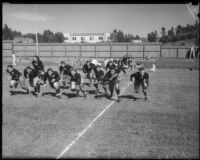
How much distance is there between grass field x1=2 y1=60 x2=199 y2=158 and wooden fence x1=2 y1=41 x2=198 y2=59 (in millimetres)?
32356

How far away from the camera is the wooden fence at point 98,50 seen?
4619cm

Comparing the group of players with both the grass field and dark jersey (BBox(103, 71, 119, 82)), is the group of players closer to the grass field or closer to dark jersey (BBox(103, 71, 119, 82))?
dark jersey (BBox(103, 71, 119, 82))

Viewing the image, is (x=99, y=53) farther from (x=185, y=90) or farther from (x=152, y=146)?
(x=152, y=146)

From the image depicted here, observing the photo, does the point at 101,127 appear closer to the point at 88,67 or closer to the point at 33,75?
the point at 33,75

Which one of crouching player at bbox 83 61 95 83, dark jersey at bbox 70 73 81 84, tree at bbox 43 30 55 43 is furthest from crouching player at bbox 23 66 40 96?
tree at bbox 43 30 55 43

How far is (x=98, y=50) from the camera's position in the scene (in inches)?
1874

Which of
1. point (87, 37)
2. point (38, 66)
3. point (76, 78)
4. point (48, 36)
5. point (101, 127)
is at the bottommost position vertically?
point (101, 127)

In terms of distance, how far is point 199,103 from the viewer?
13.0m

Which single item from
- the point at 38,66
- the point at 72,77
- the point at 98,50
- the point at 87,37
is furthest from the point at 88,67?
the point at 87,37

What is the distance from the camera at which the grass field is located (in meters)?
6.77

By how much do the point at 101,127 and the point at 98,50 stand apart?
1551 inches

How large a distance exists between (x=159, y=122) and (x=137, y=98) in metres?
4.71

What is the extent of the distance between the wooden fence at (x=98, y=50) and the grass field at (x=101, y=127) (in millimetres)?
32356

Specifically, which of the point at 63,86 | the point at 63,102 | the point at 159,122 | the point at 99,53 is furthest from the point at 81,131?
the point at 99,53
